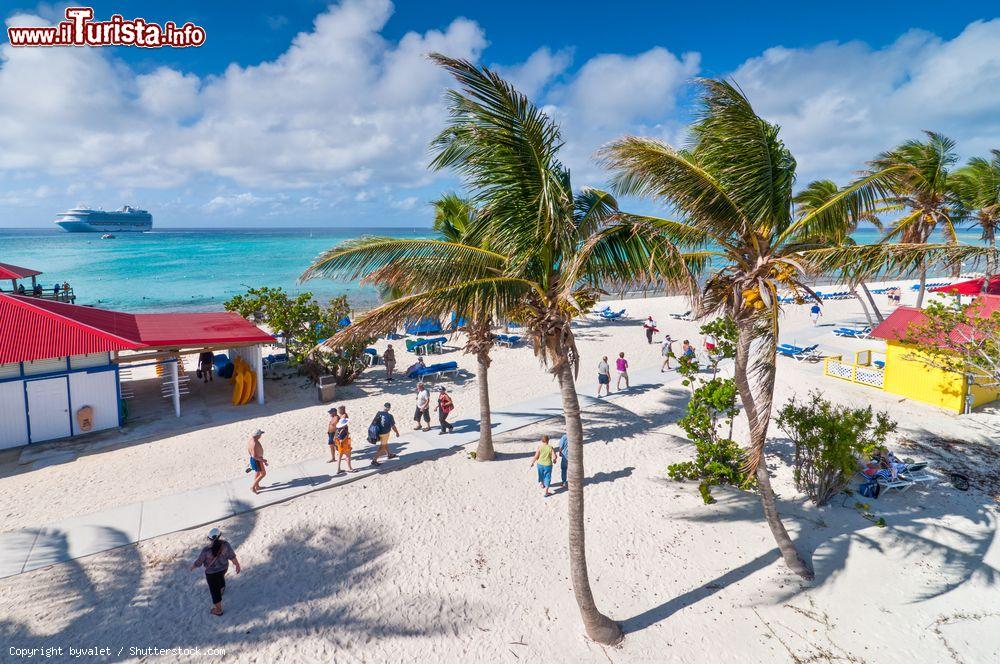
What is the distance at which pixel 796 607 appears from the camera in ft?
23.6

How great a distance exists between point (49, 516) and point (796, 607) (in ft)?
40.1

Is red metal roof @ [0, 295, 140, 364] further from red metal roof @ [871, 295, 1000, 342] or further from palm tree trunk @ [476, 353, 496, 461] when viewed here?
red metal roof @ [871, 295, 1000, 342]

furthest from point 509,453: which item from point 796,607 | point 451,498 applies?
point 796,607

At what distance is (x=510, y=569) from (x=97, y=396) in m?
11.9

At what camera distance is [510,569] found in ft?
25.7

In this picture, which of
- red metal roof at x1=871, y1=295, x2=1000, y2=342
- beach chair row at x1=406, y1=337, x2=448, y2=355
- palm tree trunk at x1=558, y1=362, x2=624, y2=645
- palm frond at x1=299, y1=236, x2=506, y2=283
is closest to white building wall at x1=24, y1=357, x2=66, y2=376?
palm frond at x1=299, y1=236, x2=506, y2=283

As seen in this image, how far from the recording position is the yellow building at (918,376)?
14023mm

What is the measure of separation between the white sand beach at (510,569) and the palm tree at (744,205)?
2.16 m

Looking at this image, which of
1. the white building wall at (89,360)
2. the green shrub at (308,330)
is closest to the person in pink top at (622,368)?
the green shrub at (308,330)

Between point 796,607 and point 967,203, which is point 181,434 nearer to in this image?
point 796,607

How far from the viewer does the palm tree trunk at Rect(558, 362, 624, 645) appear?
6.20m

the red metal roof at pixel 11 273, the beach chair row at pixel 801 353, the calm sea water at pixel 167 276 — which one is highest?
the calm sea water at pixel 167 276

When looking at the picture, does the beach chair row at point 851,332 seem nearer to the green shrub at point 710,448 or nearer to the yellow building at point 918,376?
the yellow building at point 918,376

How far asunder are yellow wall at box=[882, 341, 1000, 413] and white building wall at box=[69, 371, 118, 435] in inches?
812
